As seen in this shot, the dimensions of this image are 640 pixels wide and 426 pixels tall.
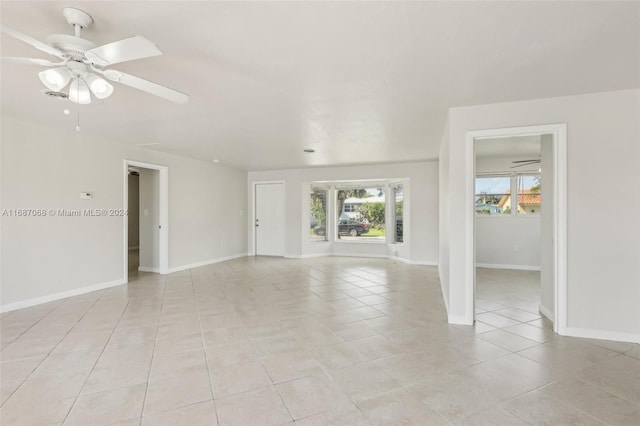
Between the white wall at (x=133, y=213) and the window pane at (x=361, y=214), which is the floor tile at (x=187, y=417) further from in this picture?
the white wall at (x=133, y=213)

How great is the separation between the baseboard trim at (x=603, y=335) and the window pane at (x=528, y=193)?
13.9 ft

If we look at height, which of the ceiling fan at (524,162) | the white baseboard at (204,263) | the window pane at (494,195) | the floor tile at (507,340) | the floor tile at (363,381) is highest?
the ceiling fan at (524,162)

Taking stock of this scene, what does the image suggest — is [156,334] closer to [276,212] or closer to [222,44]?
[222,44]

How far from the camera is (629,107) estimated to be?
117 inches

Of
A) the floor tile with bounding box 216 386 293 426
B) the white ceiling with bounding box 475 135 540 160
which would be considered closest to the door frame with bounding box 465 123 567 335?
the white ceiling with bounding box 475 135 540 160

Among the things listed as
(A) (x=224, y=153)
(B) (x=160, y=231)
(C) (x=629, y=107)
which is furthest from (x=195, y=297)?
(C) (x=629, y=107)

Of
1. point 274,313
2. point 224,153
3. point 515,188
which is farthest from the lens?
point 515,188

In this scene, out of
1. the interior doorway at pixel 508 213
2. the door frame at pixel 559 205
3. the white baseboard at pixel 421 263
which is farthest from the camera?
the white baseboard at pixel 421 263

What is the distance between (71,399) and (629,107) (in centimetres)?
516

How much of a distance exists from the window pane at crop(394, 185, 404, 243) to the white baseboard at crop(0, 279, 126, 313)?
6.03 m

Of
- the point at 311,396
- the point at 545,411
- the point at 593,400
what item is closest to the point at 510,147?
the point at 593,400

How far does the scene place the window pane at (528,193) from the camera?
6.75 m

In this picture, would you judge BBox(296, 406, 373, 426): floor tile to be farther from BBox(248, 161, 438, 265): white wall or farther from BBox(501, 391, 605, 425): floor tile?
BBox(248, 161, 438, 265): white wall

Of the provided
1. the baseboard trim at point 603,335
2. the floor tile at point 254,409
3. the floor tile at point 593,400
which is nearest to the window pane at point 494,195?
the baseboard trim at point 603,335
